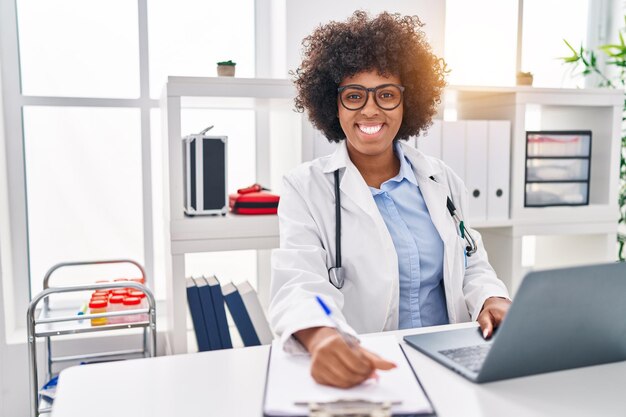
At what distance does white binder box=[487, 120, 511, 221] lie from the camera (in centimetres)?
213

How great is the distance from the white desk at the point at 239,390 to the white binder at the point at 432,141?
128cm

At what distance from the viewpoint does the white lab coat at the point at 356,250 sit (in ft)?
4.08

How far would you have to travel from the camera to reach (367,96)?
1398 millimetres

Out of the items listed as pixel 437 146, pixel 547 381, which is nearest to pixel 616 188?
pixel 437 146

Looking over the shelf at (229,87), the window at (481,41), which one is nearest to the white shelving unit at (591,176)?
the window at (481,41)

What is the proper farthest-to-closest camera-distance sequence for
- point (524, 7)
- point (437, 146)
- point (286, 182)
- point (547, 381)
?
1. point (524, 7)
2. point (437, 146)
3. point (286, 182)
4. point (547, 381)

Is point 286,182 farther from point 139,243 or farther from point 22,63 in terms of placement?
point 22,63

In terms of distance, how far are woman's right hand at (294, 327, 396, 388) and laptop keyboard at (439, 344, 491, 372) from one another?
0.48 ft

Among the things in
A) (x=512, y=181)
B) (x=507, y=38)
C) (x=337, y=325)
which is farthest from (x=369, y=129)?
(x=507, y=38)

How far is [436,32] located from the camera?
240cm

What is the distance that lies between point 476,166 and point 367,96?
879 mm

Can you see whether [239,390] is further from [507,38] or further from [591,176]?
[507,38]

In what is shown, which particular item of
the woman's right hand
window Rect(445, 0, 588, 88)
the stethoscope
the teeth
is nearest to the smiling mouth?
the teeth

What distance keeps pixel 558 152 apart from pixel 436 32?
0.72 meters
